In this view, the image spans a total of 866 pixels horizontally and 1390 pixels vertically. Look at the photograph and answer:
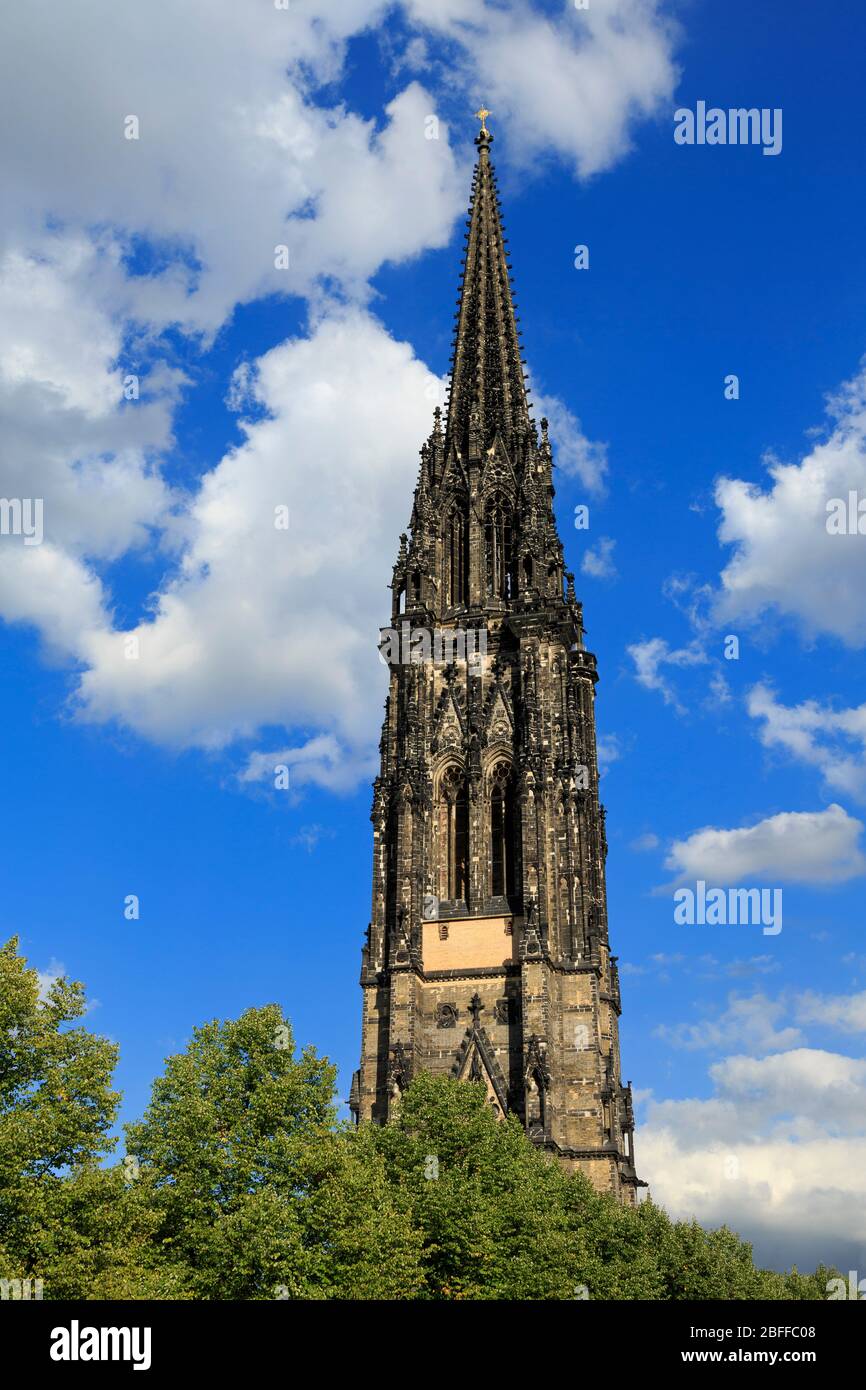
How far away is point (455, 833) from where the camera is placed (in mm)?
59688

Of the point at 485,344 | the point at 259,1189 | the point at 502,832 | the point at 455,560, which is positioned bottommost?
the point at 259,1189

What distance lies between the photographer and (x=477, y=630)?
63.7 m

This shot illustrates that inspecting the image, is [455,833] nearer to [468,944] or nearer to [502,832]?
[502,832]

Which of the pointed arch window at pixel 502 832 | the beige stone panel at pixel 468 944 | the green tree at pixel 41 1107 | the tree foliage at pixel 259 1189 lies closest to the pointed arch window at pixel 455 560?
the pointed arch window at pixel 502 832

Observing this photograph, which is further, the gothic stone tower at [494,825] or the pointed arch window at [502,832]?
the pointed arch window at [502,832]

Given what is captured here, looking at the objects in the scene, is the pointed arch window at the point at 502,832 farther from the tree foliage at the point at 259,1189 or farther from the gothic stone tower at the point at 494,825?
the tree foliage at the point at 259,1189

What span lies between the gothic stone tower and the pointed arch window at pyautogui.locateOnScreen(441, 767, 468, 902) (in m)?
0.09

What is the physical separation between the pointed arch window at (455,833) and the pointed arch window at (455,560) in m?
10.4

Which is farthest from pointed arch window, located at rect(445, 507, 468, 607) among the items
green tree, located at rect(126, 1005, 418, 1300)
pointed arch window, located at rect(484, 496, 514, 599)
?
green tree, located at rect(126, 1005, 418, 1300)

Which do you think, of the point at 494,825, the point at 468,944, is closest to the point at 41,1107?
the point at 468,944

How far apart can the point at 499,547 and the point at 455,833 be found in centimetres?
1606

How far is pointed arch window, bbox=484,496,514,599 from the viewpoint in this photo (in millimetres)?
66062

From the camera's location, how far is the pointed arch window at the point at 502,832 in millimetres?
57938

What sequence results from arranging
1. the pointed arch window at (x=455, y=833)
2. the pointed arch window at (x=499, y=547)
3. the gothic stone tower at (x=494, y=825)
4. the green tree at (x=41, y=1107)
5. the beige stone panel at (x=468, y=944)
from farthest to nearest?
the pointed arch window at (x=499, y=547) → the pointed arch window at (x=455, y=833) → the beige stone panel at (x=468, y=944) → the gothic stone tower at (x=494, y=825) → the green tree at (x=41, y=1107)
